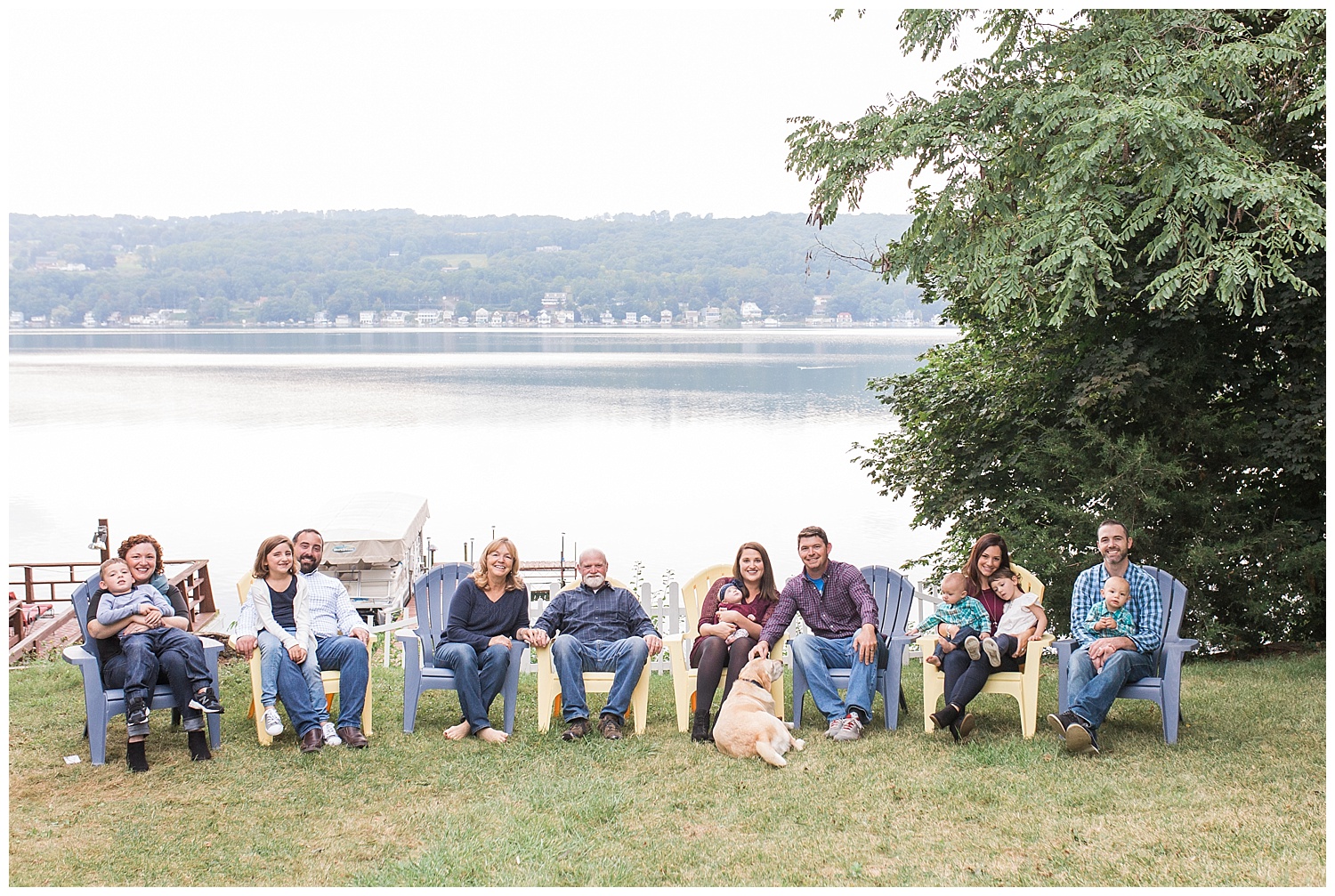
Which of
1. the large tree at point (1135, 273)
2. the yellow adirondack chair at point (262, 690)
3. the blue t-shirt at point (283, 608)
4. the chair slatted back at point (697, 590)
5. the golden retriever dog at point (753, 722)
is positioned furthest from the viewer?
the large tree at point (1135, 273)

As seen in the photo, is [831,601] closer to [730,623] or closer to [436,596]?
[730,623]

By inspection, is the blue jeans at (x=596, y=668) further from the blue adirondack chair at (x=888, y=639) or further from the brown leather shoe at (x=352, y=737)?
the brown leather shoe at (x=352, y=737)

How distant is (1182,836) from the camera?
12.0 feet

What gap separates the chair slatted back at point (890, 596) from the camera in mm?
5426

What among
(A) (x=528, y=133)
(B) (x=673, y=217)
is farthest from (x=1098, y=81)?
(A) (x=528, y=133)

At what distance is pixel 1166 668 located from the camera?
15.6 feet

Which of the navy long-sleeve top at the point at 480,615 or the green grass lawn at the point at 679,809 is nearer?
the green grass lawn at the point at 679,809

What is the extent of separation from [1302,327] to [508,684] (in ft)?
17.4

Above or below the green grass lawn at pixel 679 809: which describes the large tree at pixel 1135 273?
above

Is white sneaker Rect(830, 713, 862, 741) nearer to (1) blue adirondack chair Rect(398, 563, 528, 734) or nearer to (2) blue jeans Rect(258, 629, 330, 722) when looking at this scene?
(1) blue adirondack chair Rect(398, 563, 528, 734)

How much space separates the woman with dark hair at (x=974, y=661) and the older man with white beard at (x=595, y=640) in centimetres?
126

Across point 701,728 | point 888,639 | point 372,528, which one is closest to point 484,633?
point 701,728

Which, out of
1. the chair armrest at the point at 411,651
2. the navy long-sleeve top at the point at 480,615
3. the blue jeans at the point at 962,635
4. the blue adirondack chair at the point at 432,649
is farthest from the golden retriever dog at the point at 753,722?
the chair armrest at the point at 411,651

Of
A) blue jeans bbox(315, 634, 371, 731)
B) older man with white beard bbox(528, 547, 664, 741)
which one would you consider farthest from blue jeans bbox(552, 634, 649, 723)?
blue jeans bbox(315, 634, 371, 731)
